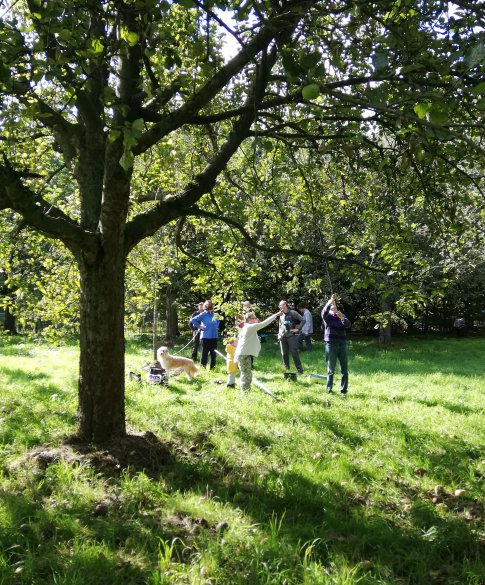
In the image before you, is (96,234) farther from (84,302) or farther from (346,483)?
(346,483)

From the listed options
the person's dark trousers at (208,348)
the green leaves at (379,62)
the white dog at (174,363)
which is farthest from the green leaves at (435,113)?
the person's dark trousers at (208,348)

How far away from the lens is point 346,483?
4781mm

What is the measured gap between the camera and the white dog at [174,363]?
10.6 m

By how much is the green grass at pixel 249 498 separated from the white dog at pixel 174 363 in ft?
8.51

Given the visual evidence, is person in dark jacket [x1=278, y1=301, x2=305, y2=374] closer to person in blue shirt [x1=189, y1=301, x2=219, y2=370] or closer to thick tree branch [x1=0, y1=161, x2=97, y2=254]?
person in blue shirt [x1=189, y1=301, x2=219, y2=370]

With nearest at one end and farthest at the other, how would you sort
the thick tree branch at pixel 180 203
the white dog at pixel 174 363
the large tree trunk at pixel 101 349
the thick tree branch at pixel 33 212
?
the thick tree branch at pixel 33 212 → the large tree trunk at pixel 101 349 → the thick tree branch at pixel 180 203 → the white dog at pixel 174 363

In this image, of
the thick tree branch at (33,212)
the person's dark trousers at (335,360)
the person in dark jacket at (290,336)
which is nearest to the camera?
the thick tree branch at (33,212)

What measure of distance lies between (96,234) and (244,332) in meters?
5.19

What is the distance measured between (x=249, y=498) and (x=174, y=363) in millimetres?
6638

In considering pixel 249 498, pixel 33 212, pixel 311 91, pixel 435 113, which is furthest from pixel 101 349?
pixel 435 113

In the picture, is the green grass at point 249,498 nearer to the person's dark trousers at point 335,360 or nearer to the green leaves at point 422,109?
the person's dark trousers at point 335,360

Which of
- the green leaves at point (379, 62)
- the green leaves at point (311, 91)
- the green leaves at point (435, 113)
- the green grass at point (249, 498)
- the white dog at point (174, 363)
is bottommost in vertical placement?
the green grass at point (249, 498)

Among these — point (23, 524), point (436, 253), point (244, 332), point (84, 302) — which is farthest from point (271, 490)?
point (436, 253)

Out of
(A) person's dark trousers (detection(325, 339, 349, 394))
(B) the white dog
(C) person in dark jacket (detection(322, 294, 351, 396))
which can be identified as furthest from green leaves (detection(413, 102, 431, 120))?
(B) the white dog
